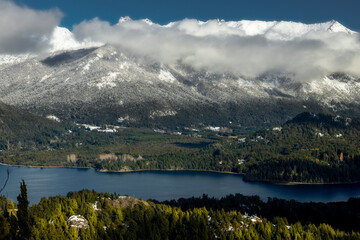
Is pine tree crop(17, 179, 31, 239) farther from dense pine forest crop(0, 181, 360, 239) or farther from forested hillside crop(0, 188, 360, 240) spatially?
forested hillside crop(0, 188, 360, 240)

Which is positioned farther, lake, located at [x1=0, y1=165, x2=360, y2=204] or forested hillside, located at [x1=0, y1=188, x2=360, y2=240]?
lake, located at [x1=0, y1=165, x2=360, y2=204]

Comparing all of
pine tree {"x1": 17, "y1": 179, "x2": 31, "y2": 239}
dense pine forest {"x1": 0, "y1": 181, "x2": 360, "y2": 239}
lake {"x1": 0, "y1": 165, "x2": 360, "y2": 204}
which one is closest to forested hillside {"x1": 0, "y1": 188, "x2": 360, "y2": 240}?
dense pine forest {"x1": 0, "y1": 181, "x2": 360, "y2": 239}

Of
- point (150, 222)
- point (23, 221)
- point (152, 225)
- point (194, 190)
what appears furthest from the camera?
point (194, 190)

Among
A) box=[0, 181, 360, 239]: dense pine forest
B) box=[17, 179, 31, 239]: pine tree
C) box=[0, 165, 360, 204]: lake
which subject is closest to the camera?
box=[17, 179, 31, 239]: pine tree

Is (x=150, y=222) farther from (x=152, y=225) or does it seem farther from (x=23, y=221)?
(x=23, y=221)

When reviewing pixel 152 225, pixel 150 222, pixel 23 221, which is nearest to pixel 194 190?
pixel 150 222

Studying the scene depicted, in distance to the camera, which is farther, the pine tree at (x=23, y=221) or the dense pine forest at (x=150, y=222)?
the dense pine forest at (x=150, y=222)

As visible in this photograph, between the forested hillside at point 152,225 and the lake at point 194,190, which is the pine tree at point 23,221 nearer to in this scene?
the forested hillside at point 152,225

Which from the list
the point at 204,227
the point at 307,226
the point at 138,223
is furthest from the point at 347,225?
the point at 138,223

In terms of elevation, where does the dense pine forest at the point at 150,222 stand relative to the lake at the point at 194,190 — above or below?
below

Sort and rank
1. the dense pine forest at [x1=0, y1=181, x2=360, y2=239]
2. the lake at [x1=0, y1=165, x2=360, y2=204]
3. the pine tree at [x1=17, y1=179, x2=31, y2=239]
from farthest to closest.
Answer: the lake at [x1=0, y1=165, x2=360, y2=204], the dense pine forest at [x1=0, y1=181, x2=360, y2=239], the pine tree at [x1=17, y1=179, x2=31, y2=239]

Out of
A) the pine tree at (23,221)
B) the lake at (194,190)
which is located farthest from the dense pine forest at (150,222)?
the lake at (194,190)
